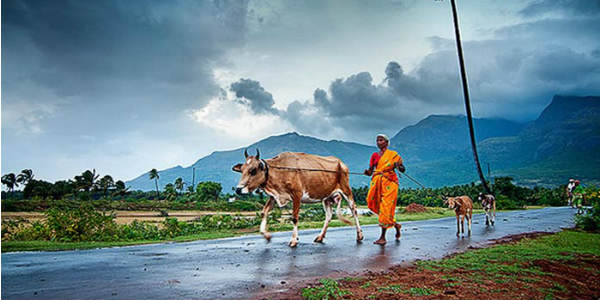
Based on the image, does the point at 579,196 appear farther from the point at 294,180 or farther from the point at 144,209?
the point at 144,209

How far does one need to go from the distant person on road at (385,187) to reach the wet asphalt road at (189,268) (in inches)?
28.4

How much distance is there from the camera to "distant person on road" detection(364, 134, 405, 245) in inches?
404

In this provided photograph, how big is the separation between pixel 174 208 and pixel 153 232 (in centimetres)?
3947

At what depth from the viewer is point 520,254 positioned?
7977 millimetres

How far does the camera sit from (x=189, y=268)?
6566mm

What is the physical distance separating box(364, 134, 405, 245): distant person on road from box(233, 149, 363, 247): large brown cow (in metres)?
1.00

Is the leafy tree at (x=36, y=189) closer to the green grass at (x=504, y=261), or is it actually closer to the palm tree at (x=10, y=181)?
the palm tree at (x=10, y=181)

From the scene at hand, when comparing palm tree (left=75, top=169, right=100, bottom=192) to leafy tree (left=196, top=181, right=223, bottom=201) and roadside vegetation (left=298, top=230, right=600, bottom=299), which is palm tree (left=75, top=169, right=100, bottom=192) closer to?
leafy tree (left=196, top=181, right=223, bottom=201)

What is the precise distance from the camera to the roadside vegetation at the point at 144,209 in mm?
12141

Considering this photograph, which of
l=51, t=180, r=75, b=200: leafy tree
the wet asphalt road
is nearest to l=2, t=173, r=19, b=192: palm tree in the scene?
l=51, t=180, r=75, b=200: leafy tree

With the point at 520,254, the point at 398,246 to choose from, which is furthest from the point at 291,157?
the point at 520,254

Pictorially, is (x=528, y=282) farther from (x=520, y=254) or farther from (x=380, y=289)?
(x=520, y=254)

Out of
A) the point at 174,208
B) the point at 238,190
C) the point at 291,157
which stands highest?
the point at 291,157

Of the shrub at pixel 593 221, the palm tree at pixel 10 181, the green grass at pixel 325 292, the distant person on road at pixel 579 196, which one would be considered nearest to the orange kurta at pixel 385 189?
the green grass at pixel 325 292
